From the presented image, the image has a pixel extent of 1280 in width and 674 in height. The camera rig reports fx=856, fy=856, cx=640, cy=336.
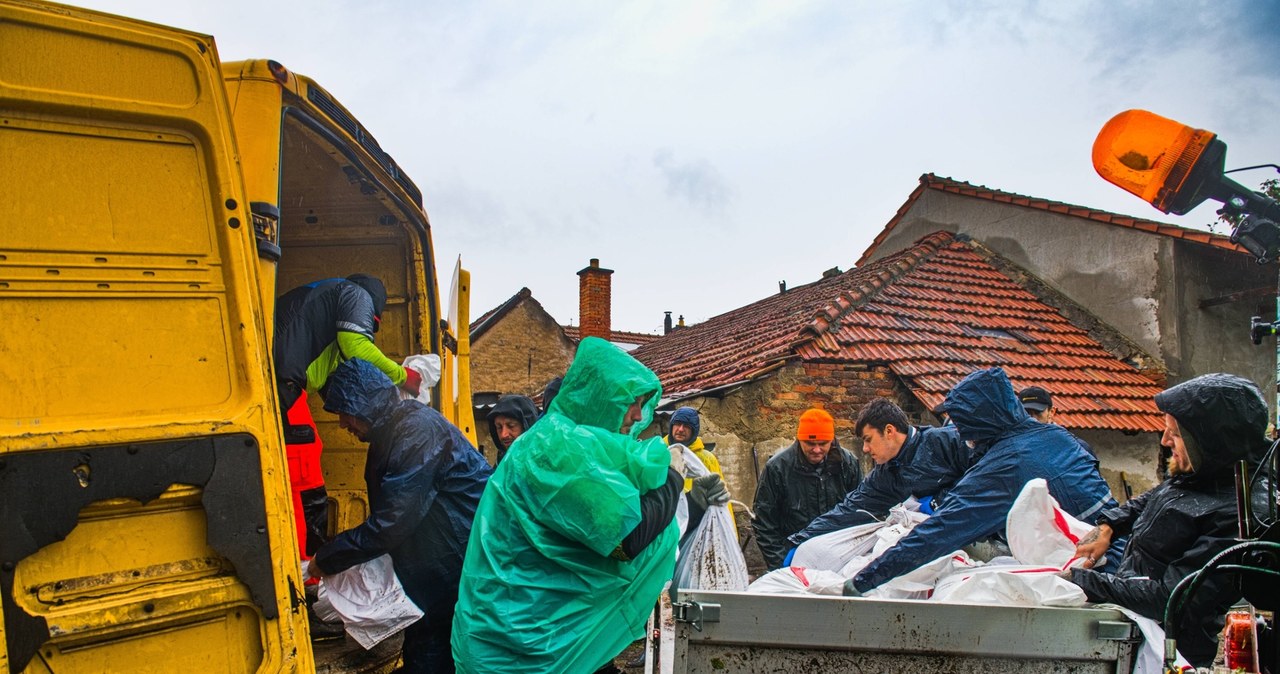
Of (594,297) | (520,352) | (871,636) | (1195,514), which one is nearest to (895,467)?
(1195,514)

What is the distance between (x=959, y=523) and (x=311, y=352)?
9.82ft

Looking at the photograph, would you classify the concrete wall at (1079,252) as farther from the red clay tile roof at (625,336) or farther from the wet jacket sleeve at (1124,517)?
the red clay tile roof at (625,336)

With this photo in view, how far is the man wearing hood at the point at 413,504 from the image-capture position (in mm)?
3127

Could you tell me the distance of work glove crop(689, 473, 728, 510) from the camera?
4.25m

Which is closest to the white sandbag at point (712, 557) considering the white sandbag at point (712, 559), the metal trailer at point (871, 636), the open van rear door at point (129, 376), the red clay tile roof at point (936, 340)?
the white sandbag at point (712, 559)

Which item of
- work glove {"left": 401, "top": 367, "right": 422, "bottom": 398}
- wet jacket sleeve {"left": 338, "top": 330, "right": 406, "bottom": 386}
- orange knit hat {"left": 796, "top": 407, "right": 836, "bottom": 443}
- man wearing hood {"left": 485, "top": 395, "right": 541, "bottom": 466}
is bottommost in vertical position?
orange knit hat {"left": 796, "top": 407, "right": 836, "bottom": 443}

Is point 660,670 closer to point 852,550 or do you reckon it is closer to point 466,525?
point 466,525

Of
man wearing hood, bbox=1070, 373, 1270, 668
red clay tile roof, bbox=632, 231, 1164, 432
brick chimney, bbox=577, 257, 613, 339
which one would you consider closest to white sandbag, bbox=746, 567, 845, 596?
man wearing hood, bbox=1070, 373, 1270, 668

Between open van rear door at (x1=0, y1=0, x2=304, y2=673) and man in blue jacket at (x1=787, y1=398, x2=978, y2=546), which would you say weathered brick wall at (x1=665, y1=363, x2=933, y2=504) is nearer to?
man in blue jacket at (x1=787, y1=398, x2=978, y2=546)

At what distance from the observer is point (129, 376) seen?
212 centimetres

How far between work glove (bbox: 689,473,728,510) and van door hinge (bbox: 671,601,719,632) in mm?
1821

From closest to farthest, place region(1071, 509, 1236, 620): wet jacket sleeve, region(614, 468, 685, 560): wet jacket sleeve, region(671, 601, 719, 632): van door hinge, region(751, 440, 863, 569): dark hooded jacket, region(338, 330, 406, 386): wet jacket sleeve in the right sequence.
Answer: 1. region(1071, 509, 1236, 620): wet jacket sleeve
2. region(671, 601, 719, 632): van door hinge
3. region(614, 468, 685, 560): wet jacket sleeve
4. region(338, 330, 406, 386): wet jacket sleeve
5. region(751, 440, 863, 569): dark hooded jacket

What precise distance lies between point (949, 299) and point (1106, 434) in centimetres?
254

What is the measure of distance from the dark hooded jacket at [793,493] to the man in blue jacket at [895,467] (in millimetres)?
1053
